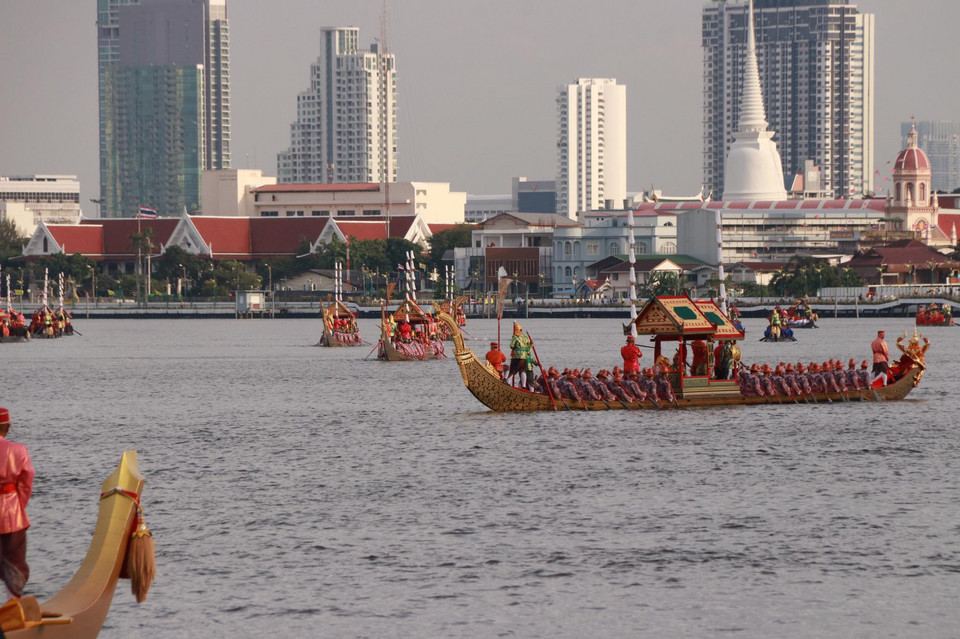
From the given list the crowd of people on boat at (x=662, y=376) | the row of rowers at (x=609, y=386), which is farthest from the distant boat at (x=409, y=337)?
the row of rowers at (x=609, y=386)

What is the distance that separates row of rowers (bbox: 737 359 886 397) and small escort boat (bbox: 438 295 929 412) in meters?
0.33

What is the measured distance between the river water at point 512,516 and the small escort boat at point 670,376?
1.81 ft

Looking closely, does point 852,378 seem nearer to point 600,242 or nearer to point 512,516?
point 512,516

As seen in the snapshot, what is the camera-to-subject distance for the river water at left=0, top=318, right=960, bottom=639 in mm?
20031

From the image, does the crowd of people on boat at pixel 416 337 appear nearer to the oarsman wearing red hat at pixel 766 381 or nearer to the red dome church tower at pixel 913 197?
the oarsman wearing red hat at pixel 766 381

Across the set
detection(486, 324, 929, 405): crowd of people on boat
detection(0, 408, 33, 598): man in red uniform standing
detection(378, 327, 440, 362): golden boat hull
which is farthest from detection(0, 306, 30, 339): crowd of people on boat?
detection(0, 408, 33, 598): man in red uniform standing

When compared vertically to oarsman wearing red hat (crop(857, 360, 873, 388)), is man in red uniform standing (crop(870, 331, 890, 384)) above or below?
above

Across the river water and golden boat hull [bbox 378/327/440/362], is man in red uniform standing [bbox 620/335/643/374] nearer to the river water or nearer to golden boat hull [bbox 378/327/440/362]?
the river water

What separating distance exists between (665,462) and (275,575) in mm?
13205

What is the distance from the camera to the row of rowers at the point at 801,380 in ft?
143

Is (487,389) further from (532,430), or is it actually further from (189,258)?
(189,258)

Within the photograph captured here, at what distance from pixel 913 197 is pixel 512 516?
6606 inches

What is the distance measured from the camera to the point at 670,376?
1682 inches

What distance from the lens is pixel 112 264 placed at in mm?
185625
